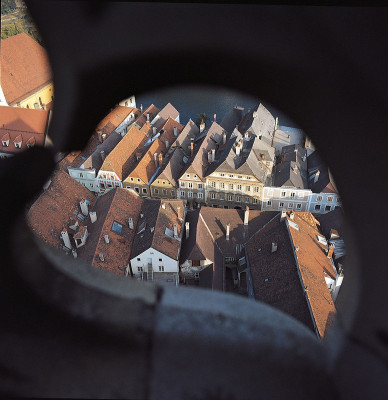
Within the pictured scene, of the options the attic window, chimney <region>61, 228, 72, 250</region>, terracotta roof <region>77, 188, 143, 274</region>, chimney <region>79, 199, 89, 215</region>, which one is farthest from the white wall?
chimney <region>79, 199, 89, 215</region>

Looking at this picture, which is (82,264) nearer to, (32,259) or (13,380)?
(32,259)

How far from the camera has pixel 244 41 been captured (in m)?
1.29

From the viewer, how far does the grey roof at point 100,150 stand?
16.5m

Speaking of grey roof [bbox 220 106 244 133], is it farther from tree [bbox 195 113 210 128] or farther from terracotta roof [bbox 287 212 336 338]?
terracotta roof [bbox 287 212 336 338]

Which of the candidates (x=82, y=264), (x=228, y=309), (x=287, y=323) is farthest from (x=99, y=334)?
(x=287, y=323)

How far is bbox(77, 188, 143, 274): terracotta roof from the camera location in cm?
1102

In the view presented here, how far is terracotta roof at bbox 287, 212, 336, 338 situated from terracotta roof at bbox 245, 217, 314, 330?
0.59 ft

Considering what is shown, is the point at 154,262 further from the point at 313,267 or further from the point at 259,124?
the point at 259,124

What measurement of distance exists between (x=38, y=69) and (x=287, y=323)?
25.3m

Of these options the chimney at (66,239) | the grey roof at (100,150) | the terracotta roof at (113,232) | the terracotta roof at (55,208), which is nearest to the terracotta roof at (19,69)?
the grey roof at (100,150)

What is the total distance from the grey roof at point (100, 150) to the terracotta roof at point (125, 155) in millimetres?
647

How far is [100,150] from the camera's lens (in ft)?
56.4

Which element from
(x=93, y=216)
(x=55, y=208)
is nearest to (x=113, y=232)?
(x=93, y=216)

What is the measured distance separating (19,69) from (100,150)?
32.0ft
